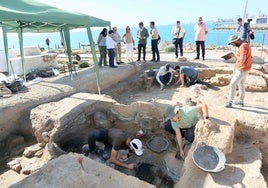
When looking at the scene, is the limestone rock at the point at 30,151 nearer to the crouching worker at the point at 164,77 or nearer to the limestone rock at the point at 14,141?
the limestone rock at the point at 14,141

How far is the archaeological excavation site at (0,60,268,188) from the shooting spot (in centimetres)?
397

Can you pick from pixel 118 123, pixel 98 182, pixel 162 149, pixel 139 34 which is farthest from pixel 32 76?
pixel 98 182

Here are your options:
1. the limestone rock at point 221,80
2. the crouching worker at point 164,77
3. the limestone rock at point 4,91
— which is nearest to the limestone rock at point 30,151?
the limestone rock at point 4,91

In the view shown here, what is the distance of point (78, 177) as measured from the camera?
3.85 meters

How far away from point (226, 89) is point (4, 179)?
6776 millimetres

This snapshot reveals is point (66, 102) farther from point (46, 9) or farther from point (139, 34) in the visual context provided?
point (139, 34)

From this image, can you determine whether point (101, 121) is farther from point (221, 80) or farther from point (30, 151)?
point (221, 80)

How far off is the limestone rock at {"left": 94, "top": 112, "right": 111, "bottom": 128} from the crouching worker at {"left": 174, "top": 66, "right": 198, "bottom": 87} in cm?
357

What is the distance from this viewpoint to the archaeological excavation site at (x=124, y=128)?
3.97 m

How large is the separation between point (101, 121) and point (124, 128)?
0.65 m

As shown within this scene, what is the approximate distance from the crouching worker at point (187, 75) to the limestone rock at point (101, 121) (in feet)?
11.7

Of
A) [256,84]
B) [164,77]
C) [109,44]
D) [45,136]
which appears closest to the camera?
[45,136]

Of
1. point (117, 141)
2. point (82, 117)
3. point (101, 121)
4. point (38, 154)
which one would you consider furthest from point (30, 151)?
point (117, 141)

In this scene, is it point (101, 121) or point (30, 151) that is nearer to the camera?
point (30, 151)
